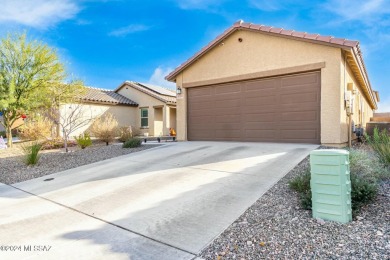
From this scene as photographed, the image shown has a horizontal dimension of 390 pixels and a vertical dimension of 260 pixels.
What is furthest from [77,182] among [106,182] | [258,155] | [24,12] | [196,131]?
[24,12]

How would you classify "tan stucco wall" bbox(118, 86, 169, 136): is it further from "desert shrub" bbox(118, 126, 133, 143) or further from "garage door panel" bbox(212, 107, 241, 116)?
"garage door panel" bbox(212, 107, 241, 116)

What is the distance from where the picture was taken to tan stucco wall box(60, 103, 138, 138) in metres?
17.6

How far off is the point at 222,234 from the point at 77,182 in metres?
4.39

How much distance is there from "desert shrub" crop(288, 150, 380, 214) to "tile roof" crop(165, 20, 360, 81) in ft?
15.0

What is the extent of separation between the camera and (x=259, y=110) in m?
9.84

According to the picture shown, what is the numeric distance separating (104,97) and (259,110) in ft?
47.2

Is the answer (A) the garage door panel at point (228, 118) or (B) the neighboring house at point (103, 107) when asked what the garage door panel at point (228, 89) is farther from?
(B) the neighboring house at point (103, 107)

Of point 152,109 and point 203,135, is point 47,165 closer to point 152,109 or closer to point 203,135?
Answer: point 203,135

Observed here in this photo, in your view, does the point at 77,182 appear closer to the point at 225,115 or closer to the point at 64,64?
the point at 225,115

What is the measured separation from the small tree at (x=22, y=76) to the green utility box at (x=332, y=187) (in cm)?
1594

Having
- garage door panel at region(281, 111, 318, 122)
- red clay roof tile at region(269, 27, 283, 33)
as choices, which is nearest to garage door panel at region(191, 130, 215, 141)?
garage door panel at region(281, 111, 318, 122)

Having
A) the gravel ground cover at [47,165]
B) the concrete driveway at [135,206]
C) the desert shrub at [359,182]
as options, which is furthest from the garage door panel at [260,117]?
the gravel ground cover at [47,165]

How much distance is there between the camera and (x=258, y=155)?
7.24 meters

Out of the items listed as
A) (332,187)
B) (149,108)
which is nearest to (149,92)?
(149,108)
